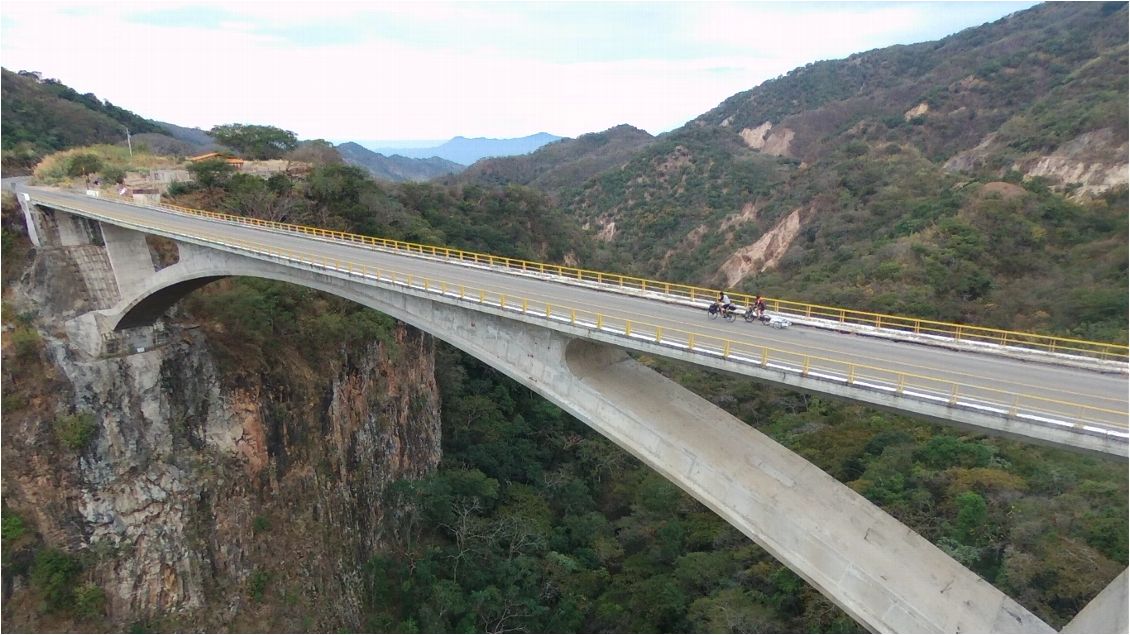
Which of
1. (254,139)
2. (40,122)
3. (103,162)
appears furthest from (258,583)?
(254,139)

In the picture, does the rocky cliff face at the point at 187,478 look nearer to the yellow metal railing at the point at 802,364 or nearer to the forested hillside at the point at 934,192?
the yellow metal railing at the point at 802,364

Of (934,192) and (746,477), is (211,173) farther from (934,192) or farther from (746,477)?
(934,192)

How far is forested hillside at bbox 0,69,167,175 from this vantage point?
31203mm

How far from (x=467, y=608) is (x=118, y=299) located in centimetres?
1837

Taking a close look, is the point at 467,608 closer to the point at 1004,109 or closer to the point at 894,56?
the point at 1004,109

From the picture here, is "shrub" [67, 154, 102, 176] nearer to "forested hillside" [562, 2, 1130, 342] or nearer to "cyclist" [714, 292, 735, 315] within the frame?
"cyclist" [714, 292, 735, 315]

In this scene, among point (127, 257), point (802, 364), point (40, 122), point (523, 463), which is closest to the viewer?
point (802, 364)

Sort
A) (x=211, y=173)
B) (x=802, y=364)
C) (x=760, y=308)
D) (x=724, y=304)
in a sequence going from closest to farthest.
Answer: (x=802, y=364) < (x=760, y=308) < (x=724, y=304) < (x=211, y=173)

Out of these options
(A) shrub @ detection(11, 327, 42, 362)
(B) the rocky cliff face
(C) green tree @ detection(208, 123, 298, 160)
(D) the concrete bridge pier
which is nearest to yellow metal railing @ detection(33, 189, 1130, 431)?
(D) the concrete bridge pier

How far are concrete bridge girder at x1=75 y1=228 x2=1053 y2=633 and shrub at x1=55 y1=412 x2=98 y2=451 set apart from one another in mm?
12707

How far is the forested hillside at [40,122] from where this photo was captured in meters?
31.2

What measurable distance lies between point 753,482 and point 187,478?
19594mm

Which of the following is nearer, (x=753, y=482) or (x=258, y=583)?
(x=753, y=482)

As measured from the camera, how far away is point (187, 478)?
1911 cm
